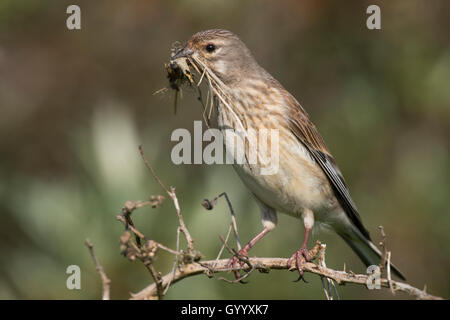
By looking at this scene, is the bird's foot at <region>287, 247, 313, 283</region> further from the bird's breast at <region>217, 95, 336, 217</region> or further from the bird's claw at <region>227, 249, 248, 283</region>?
the bird's breast at <region>217, 95, 336, 217</region>

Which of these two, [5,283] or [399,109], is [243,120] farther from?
[399,109]

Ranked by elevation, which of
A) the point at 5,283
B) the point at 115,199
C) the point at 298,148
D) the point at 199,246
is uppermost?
the point at 298,148

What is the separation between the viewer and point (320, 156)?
14.8 ft

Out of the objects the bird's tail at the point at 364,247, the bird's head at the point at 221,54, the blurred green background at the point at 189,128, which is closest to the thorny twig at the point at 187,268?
the blurred green background at the point at 189,128

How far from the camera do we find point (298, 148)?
427 centimetres

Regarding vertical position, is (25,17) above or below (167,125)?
above

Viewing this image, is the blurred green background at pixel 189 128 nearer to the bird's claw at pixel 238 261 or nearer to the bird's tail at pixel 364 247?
the bird's tail at pixel 364 247

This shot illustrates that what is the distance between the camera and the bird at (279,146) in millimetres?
4117

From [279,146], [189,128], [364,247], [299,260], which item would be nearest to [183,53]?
[279,146]

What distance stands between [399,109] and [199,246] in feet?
9.43

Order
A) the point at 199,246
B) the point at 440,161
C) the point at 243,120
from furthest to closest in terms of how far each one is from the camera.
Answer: the point at 440,161 < the point at 199,246 < the point at 243,120

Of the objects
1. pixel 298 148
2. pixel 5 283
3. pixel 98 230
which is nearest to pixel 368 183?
pixel 298 148

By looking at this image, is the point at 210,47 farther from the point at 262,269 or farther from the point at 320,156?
the point at 262,269

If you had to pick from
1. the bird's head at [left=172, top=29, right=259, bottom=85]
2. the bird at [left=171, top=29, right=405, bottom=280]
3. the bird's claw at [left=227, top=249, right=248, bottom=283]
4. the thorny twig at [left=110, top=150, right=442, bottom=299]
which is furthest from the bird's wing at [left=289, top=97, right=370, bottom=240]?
the thorny twig at [left=110, top=150, right=442, bottom=299]
